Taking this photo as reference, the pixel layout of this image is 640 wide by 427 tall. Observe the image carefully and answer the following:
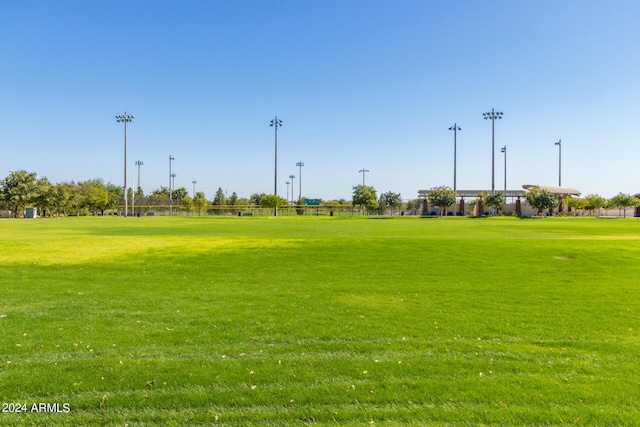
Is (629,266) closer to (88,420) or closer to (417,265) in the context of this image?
(417,265)

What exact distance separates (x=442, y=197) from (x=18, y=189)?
79640 millimetres

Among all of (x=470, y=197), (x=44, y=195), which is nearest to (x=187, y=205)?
(x=44, y=195)

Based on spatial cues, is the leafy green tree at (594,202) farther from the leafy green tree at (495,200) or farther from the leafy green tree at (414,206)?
the leafy green tree at (414,206)

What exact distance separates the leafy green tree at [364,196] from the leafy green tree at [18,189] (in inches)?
2488

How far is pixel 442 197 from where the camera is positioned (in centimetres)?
7812

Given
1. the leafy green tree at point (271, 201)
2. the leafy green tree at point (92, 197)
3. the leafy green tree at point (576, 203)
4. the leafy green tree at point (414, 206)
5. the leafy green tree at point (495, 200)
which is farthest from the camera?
the leafy green tree at point (414, 206)

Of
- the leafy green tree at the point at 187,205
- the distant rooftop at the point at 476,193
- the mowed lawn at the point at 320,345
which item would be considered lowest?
the mowed lawn at the point at 320,345

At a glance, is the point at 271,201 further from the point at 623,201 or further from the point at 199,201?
the point at 623,201

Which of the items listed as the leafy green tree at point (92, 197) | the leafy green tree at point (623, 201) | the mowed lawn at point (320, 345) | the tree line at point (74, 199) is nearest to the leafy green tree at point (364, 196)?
the tree line at point (74, 199)

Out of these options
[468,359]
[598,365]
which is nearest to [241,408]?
[468,359]

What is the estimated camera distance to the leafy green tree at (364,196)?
291 feet

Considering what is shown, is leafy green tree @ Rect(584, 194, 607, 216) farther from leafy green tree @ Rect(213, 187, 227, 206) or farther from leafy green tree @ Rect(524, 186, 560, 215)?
leafy green tree @ Rect(213, 187, 227, 206)

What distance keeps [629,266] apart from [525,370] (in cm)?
1305

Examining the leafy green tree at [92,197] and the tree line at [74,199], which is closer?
the tree line at [74,199]
